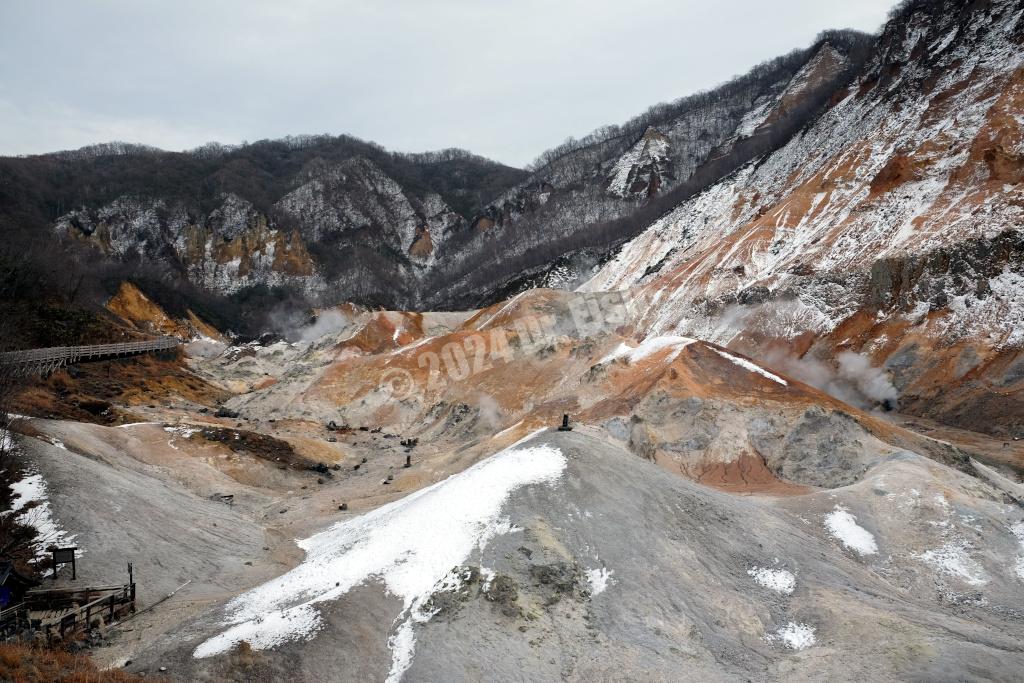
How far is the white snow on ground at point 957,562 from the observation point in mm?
18594

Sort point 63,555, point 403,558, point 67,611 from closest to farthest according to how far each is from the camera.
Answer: point 67,611, point 403,558, point 63,555

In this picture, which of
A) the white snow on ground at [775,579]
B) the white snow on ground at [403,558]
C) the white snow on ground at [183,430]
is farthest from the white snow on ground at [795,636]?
the white snow on ground at [183,430]

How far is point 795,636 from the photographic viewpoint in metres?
15.4

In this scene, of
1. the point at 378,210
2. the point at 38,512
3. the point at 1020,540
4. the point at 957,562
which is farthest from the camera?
the point at 378,210

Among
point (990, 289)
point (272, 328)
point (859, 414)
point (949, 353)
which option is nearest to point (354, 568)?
point (859, 414)

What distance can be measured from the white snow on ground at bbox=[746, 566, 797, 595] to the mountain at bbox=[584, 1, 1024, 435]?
91.4ft

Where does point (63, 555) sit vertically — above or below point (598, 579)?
above

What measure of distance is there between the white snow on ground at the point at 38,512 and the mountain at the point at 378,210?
328 feet

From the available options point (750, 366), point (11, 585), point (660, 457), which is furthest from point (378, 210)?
point (11, 585)

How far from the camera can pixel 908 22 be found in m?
78.1

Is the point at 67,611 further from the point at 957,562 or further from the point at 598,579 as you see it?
the point at 957,562

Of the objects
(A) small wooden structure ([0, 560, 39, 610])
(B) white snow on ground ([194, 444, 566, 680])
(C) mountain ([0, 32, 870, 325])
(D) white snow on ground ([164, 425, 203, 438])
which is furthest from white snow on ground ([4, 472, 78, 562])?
(C) mountain ([0, 32, 870, 325])

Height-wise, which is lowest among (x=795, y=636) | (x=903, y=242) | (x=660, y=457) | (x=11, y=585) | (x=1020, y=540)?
(x=1020, y=540)

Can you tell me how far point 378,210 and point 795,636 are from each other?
642ft
